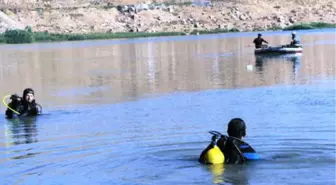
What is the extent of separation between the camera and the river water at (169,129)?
47.0 feet

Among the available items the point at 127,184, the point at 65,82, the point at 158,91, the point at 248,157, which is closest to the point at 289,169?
the point at 248,157

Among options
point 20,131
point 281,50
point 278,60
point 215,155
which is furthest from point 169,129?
point 281,50

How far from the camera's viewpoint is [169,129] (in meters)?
19.4

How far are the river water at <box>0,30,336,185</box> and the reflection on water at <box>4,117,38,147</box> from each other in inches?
0.9

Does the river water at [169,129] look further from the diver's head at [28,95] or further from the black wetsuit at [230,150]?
the diver's head at [28,95]

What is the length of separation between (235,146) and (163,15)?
151 m

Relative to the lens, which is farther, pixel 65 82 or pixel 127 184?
pixel 65 82

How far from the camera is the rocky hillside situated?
15650 cm

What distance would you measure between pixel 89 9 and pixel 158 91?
137907mm

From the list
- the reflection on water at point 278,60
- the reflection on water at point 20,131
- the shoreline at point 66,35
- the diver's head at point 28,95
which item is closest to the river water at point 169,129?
the reflection on water at point 20,131

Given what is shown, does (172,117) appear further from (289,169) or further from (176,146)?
(289,169)

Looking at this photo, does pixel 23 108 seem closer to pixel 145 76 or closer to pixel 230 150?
pixel 230 150

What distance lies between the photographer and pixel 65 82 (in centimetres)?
3816

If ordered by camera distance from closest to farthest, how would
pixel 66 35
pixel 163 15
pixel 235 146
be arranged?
pixel 235 146
pixel 66 35
pixel 163 15
